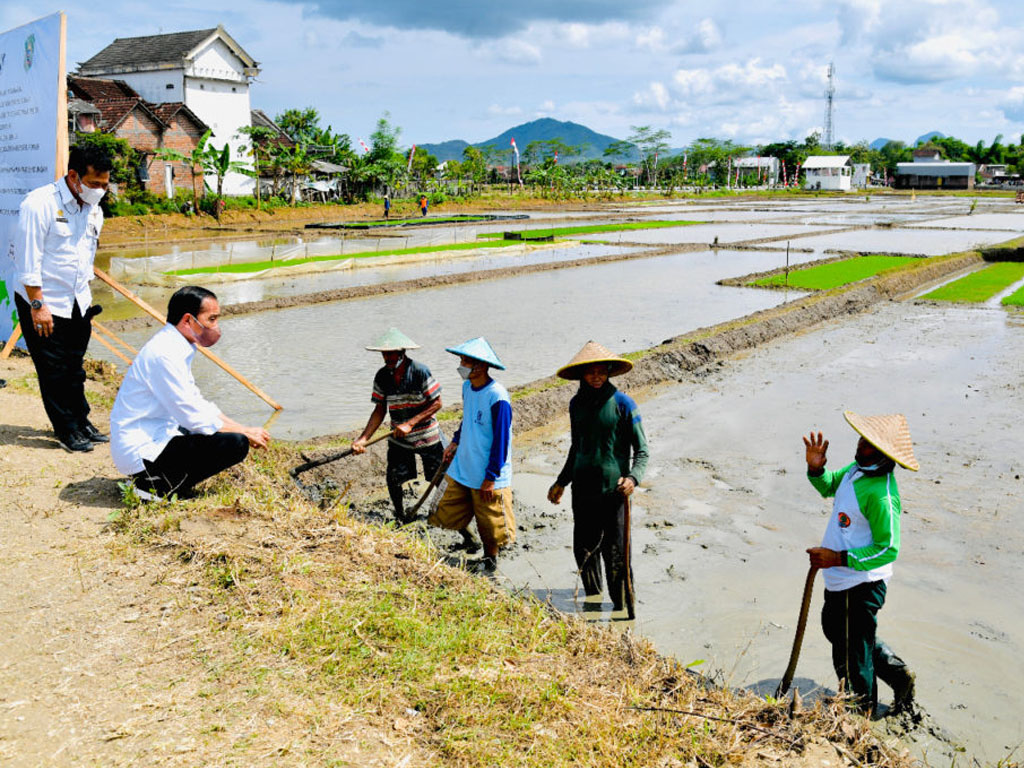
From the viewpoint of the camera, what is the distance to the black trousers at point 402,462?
5379mm

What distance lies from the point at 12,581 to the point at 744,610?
11.9 ft

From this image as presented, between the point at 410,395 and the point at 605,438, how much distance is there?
5.02 feet

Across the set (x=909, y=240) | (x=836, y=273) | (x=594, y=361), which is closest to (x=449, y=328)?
(x=594, y=361)

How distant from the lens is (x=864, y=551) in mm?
3334

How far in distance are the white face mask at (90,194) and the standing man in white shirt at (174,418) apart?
140 cm

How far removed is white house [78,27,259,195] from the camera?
41.0 metres

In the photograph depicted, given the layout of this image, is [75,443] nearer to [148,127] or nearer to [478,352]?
[478,352]

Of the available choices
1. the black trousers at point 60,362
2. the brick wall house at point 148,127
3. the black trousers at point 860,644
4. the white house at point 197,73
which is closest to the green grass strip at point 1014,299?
the black trousers at point 860,644

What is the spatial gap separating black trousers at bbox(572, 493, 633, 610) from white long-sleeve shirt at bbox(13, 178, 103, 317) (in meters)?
3.47

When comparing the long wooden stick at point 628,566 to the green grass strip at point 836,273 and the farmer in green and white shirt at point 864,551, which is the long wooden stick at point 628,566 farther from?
the green grass strip at point 836,273

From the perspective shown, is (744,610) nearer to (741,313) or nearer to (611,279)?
(741,313)

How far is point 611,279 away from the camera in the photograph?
63.8 ft

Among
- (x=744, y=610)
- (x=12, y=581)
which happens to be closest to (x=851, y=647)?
(x=744, y=610)

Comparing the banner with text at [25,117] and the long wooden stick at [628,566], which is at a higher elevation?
the banner with text at [25,117]
